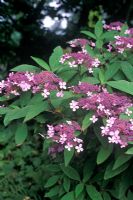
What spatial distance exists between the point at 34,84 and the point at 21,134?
11.7 inches

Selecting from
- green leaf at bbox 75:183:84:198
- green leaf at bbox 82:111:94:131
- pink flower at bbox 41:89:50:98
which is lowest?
green leaf at bbox 75:183:84:198

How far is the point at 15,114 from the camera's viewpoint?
93.8 inches

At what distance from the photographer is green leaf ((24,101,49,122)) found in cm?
229

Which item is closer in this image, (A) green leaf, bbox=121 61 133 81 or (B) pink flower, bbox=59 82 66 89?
Answer: (B) pink flower, bbox=59 82 66 89

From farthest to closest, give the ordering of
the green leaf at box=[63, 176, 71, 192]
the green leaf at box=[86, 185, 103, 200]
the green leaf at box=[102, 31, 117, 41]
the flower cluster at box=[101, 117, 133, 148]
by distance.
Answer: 1. the green leaf at box=[102, 31, 117, 41]
2. the green leaf at box=[63, 176, 71, 192]
3. the green leaf at box=[86, 185, 103, 200]
4. the flower cluster at box=[101, 117, 133, 148]

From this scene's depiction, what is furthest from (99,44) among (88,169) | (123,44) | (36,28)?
(36,28)

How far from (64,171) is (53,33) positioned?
8.76 ft

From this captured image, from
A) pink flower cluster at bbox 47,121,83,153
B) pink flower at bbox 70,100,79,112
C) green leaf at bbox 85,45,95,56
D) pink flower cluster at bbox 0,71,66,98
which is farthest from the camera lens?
green leaf at bbox 85,45,95,56

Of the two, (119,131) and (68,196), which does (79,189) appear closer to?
(68,196)

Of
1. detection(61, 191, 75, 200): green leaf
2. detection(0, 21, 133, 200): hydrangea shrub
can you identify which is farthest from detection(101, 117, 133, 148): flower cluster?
detection(61, 191, 75, 200): green leaf

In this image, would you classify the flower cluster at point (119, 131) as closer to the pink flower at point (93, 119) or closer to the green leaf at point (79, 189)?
the pink flower at point (93, 119)

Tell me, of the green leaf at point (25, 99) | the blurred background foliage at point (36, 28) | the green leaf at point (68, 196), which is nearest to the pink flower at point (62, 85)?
the green leaf at point (25, 99)

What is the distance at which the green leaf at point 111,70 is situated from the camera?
2541 mm

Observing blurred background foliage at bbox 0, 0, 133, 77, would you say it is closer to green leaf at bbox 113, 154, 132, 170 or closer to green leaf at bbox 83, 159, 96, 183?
green leaf at bbox 83, 159, 96, 183
